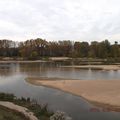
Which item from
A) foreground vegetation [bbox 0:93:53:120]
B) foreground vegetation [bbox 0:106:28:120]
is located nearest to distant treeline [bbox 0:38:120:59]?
foreground vegetation [bbox 0:93:53:120]

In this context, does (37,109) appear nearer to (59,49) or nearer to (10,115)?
(10,115)

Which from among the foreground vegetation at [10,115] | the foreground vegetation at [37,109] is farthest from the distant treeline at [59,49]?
the foreground vegetation at [10,115]

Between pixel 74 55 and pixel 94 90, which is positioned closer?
pixel 94 90

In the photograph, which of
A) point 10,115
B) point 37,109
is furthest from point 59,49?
point 10,115

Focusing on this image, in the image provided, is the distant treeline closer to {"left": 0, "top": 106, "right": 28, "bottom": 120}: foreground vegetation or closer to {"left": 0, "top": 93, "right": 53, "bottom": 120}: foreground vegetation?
{"left": 0, "top": 93, "right": 53, "bottom": 120}: foreground vegetation

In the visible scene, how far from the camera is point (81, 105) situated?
24812 millimetres

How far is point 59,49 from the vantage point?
519ft

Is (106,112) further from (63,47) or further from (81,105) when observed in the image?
(63,47)

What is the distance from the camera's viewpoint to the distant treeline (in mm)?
134750

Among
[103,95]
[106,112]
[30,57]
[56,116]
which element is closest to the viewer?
[56,116]

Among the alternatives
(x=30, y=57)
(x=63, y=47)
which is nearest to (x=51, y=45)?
(x=63, y=47)

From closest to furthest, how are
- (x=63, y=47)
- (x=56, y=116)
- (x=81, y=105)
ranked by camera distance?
(x=56, y=116)
(x=81, y=105)
(x=63, y=47)

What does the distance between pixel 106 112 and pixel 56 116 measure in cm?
687

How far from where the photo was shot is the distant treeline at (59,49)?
13475 cm
